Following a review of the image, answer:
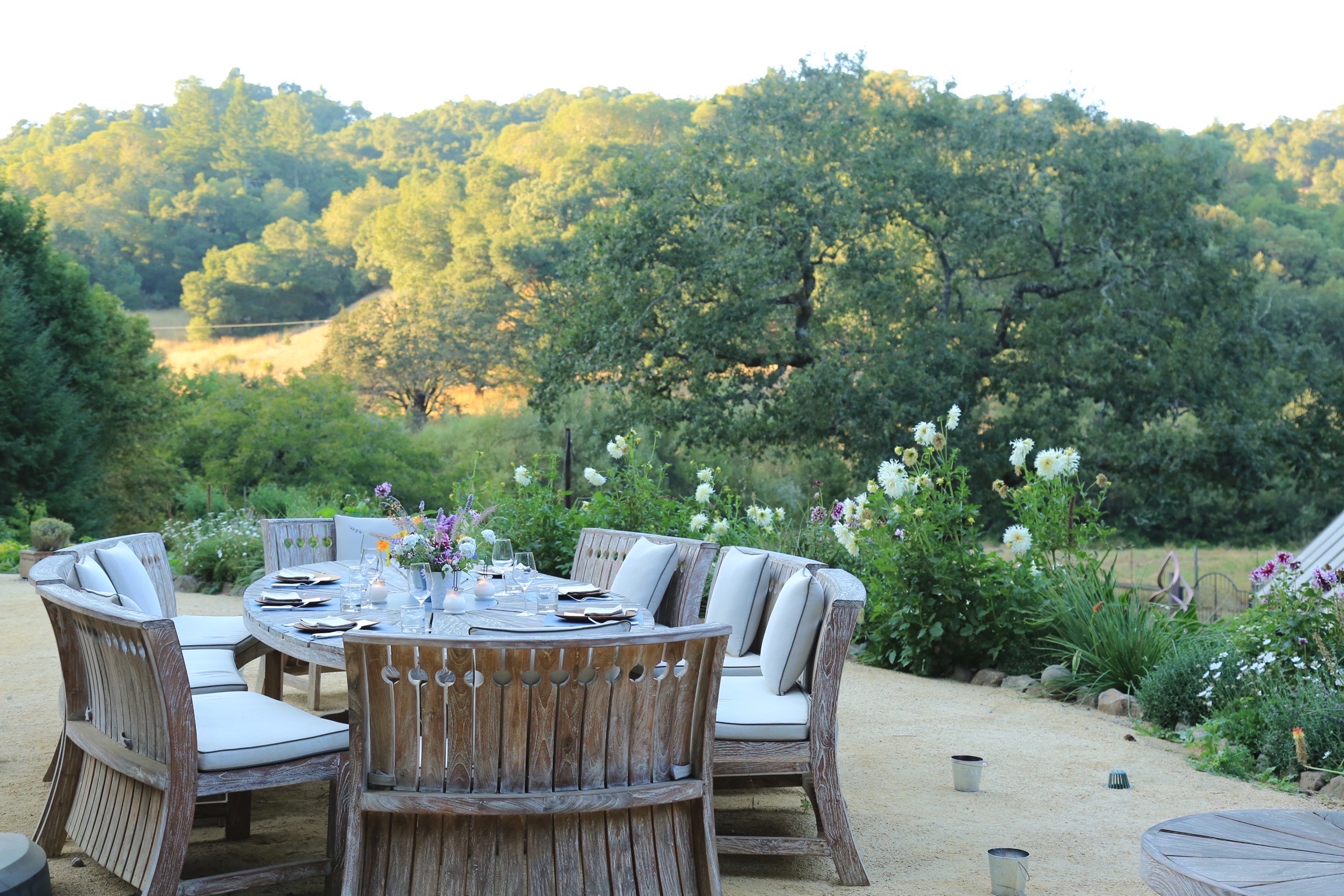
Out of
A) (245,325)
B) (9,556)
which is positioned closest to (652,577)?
(9,556)

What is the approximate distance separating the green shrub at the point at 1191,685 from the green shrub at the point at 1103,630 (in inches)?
10.1

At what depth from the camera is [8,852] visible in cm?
247

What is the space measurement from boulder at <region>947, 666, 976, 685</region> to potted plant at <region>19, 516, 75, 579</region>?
8.43 metres

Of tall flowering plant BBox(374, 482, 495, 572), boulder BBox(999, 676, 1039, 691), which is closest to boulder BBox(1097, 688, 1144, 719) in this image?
boulder BBox(999, 676, 1039, 691)

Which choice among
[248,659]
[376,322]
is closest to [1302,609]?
[248,659]

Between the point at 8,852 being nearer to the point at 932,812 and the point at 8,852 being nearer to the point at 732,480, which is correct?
the point at 932,812

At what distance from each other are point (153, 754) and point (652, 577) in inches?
83.0

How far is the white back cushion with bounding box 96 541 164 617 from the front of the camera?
3.77m

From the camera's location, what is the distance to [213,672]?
11.7 feet

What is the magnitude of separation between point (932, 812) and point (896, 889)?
799 mm

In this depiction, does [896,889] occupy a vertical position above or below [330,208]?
below

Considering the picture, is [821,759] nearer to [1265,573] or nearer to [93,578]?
[93,578]

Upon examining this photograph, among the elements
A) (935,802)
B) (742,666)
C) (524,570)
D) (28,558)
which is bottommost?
(28,558)

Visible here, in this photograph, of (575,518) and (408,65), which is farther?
(408,65)
